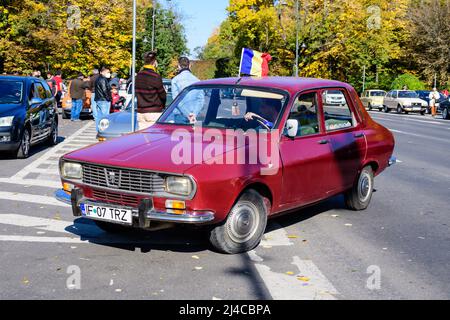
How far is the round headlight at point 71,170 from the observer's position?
623 cm

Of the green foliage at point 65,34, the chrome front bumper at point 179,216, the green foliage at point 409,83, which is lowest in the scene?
the chrome front bumper at point 179,216

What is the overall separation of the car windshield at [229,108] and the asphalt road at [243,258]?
4.07ft

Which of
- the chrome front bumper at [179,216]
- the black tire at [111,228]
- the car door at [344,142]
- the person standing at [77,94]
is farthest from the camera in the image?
the person standing at [77,94]

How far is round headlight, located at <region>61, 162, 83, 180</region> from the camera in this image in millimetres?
6227

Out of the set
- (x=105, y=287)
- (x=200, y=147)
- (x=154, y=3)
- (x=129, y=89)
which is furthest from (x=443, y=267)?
(x=154, y=3)

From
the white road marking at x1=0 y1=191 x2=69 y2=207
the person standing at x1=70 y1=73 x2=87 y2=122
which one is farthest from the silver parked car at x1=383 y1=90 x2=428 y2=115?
the white road marking at x1=0 y1=191 x2=69 y2=207

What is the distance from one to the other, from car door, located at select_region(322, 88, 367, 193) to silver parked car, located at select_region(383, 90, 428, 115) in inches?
1485

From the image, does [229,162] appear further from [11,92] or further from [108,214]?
[11,92]

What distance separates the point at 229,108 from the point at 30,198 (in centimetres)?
351

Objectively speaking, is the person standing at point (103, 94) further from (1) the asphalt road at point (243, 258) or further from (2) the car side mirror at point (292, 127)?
(2) the car side mirror at point (292, 127)

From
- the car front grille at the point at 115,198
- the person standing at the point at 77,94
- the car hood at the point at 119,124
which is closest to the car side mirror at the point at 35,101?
the car hood at the point at 119,124

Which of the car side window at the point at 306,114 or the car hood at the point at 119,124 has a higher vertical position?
the car side window at the point at 306,114

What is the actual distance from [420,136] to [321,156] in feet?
53.3

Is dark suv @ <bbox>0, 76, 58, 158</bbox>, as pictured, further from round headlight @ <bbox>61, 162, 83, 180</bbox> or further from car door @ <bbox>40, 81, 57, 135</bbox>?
round headlight @ <bbox>61, 162, 83, 180</bbox>
